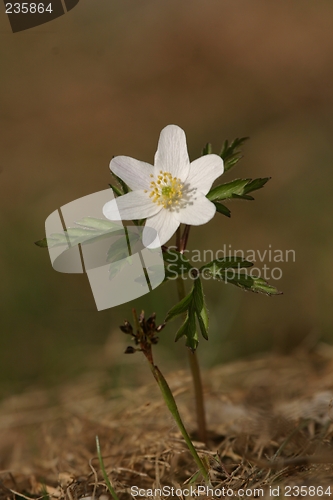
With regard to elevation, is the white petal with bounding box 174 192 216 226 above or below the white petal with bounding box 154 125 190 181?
below

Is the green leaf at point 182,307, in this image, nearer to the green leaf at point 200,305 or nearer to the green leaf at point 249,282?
the green leaf at point 200,305

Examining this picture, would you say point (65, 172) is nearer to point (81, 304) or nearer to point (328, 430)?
point (81, 304)

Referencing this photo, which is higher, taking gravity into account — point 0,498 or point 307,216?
point 307,216

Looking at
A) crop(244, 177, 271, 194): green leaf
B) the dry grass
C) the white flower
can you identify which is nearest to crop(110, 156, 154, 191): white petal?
the white flower

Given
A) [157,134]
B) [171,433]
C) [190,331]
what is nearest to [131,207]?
[190,331]

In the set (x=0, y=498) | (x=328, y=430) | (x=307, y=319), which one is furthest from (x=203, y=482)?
(x=307, y=319)

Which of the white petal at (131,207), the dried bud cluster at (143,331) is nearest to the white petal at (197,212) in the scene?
the white petal at (131,207)

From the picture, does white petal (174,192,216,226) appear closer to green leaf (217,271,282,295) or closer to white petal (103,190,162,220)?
white petal (103,190,162,220)
